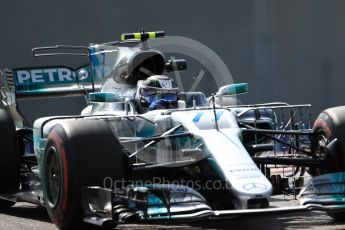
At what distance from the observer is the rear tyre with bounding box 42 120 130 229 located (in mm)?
6734

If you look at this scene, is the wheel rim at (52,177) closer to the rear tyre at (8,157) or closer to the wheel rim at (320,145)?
the rear tyre at (8,157)

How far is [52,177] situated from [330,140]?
256 cm

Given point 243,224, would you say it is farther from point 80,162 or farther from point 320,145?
point 80,162

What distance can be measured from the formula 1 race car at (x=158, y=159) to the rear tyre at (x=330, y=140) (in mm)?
10

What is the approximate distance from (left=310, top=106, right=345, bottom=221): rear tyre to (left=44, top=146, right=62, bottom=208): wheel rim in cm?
241

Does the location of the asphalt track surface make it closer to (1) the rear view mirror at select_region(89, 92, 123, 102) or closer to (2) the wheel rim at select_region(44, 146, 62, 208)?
(2) the wheel rim at select_region(44, 146, 62, 208)

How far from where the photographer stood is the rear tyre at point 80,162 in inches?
265

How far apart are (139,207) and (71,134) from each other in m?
0.92

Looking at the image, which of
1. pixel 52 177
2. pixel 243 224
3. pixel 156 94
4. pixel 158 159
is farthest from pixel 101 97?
pixel 243 224

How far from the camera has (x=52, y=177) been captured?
732 cm

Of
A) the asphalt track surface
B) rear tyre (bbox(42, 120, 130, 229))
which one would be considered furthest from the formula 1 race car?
the asphalt track surface

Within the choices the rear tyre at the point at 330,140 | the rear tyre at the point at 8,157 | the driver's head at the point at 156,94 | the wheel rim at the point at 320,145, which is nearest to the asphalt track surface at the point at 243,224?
the rear tyre at the point at 330,140

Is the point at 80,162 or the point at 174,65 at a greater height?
the point at 174,65

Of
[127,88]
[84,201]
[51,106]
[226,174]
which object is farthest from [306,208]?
[51,106]
